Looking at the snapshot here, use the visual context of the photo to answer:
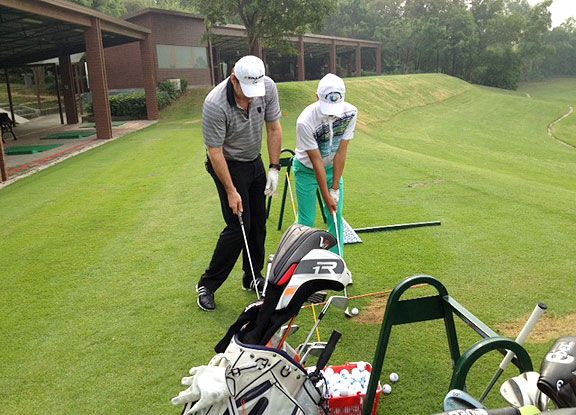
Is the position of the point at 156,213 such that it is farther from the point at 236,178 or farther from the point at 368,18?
the point at 368,18

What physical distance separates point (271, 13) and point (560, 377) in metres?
27.4

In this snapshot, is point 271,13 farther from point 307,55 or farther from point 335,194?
point 307,55

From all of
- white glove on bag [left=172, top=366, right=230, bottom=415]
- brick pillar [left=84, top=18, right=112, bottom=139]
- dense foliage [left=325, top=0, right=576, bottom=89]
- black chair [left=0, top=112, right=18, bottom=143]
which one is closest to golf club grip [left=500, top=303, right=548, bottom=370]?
white glove on bag [left=172, top=366, right=230, bottom=415]

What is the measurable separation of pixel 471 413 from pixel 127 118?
2618cm

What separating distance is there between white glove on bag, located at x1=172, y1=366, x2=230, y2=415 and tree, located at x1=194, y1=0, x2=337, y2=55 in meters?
26.6

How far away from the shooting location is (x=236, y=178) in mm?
4074

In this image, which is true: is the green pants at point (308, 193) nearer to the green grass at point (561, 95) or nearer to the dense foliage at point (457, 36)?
the green grass at point (561, 95)

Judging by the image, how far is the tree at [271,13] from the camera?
26562 mm

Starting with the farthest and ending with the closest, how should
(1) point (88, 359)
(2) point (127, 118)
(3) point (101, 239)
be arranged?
(2) point (127, 118)
(3) point (101, 239)
(1) point (88, 359)

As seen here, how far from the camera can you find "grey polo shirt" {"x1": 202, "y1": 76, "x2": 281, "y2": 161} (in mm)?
3750

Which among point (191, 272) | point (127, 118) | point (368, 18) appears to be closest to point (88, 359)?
point (191, 272)

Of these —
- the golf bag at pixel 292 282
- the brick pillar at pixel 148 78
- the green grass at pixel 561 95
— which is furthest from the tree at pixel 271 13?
the golf bag at pixel 292 282

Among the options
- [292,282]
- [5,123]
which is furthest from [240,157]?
[5,123]

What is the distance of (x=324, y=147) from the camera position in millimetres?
4375
